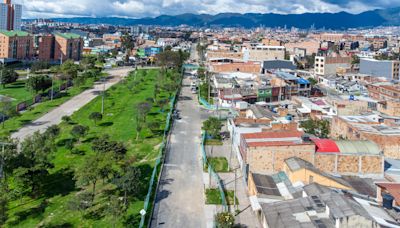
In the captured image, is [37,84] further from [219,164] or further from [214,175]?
[214,175]

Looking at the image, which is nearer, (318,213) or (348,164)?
(318,213)

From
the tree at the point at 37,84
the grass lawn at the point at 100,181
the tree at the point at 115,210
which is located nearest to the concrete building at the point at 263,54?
the grass lawn at the point at 100,181

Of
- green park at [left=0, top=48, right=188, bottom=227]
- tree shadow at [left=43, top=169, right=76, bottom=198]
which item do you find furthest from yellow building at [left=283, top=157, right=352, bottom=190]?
tree shadow at [left=43, top=169, right=76, bottom=198]

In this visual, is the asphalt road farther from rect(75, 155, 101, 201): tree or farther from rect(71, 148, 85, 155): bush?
rect(71, 148, 85, 155): bush

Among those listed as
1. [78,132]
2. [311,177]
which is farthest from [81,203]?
[78,132]

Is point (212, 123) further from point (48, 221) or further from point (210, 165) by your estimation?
point (48, 221)

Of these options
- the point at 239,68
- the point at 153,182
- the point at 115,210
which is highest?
the point at 239,68

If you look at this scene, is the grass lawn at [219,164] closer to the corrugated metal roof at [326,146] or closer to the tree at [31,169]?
the corrugated metal roof at [326,146]

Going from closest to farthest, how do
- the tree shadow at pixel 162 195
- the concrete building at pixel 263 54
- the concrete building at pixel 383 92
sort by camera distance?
the tree shadow at pixel 162 195 < the concrete building at pixel 383 92 < the concrete building at pixel 263 54
